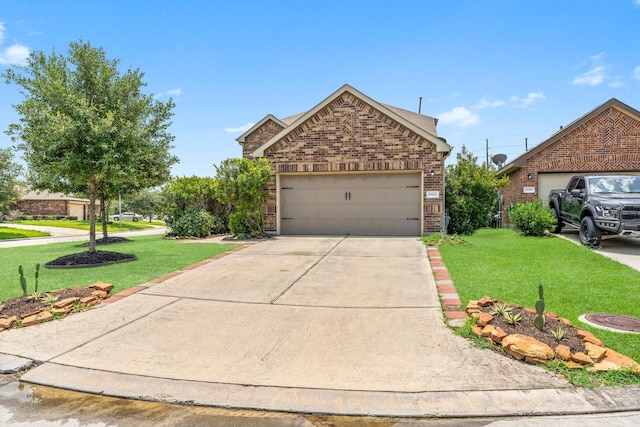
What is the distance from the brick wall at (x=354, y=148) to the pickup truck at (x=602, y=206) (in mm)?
3771

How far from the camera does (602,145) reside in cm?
1452

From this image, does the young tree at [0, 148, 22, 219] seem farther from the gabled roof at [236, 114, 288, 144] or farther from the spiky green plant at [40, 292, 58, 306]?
the spiky green plant at [40, 292, 58, 306]

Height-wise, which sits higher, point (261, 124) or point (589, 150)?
point (261, 124)

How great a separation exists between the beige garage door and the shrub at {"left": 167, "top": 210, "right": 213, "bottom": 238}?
9.83 feet

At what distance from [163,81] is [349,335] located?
10.2 m

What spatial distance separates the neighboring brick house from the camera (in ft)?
47.3

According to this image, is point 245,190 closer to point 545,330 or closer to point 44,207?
point 545,330

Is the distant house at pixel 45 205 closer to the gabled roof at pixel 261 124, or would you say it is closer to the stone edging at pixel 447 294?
the gabled roof at pixel 261 124

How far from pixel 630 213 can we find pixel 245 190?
10.4m

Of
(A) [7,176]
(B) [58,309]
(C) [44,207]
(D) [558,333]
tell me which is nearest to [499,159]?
(D) [558,333]

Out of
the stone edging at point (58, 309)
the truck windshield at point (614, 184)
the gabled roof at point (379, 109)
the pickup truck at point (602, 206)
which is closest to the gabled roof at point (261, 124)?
the gabled roof at point (379, 109)

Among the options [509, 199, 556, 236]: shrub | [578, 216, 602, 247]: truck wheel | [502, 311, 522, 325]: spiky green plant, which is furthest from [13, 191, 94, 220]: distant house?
[502, 311, 522, 325]: spiky green plant

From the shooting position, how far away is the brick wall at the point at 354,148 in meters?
12.7

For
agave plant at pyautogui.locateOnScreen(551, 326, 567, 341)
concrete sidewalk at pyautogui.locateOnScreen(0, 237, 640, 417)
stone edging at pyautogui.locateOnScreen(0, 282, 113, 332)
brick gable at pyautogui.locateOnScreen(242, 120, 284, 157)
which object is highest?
brick gable at pyautogui.locateOnScreen(242, 120, 284, 157)
